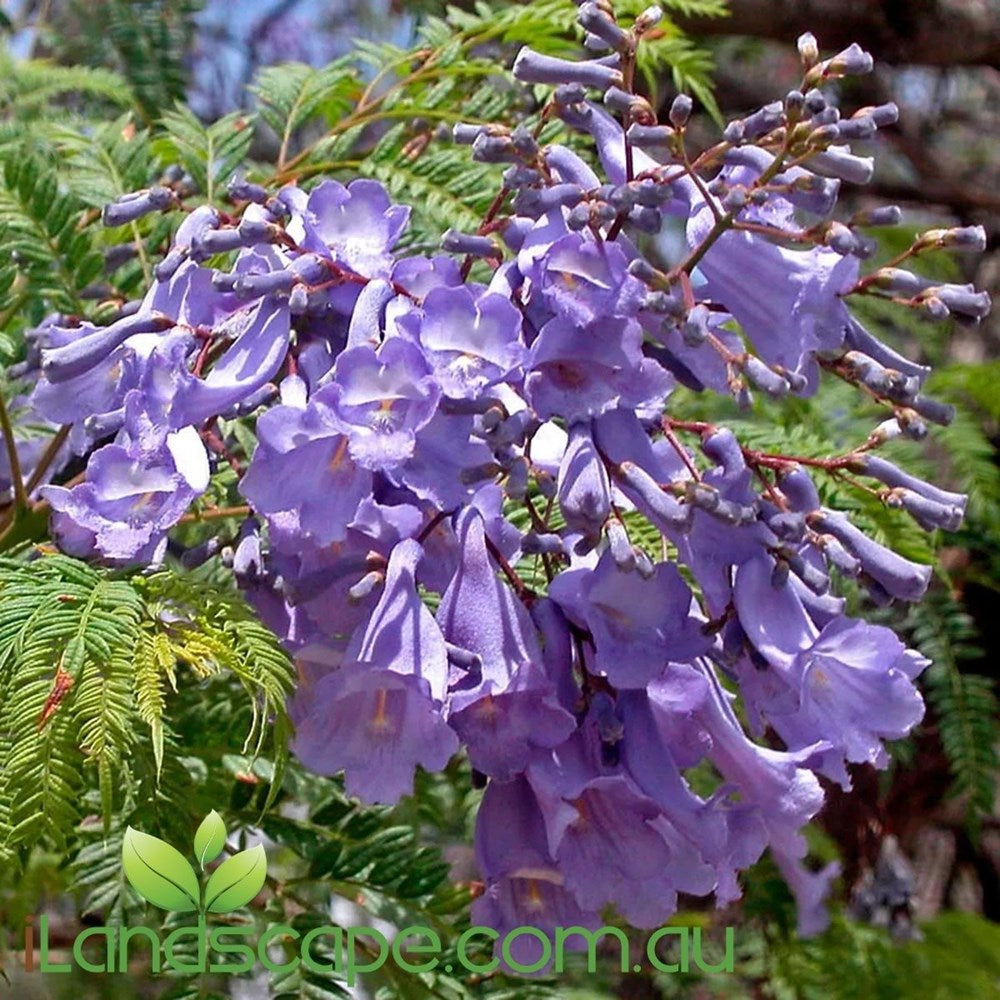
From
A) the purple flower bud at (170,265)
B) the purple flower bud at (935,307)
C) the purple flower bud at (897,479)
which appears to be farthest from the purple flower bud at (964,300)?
the purple flower bud at (170,265)

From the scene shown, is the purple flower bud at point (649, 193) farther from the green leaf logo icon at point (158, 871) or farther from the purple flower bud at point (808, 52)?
the green leaf logo icon at point (158, 871)

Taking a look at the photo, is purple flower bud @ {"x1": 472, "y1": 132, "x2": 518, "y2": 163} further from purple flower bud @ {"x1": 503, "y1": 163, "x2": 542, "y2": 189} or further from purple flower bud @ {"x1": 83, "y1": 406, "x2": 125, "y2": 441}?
purple flower bud @ {"x1": 83, "y1": 406, "x2": 125, "y2": 441}

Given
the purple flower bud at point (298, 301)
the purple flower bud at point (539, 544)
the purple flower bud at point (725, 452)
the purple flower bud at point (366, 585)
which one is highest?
the purple flower bud at point (298, 301)

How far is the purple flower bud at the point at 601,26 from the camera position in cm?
93

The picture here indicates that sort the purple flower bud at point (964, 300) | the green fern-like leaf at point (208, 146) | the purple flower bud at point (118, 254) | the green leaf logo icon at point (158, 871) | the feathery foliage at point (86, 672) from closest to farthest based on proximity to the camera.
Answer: the feathery foliage at point (86, 672) < the purple flower bud at point (964, 300) < the green leaf logo icon at point (158, 871) < the purple flower bud at point (118, 254) < the green fern-like leaf at point (208, 146)

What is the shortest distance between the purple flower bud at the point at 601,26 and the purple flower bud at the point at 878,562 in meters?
0.35

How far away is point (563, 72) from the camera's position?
3.19 feet

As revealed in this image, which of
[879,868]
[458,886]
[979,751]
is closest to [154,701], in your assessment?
[458,886]

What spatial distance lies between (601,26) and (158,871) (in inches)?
28.7

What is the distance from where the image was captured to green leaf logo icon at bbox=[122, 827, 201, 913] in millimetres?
1079

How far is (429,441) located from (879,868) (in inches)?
77.6

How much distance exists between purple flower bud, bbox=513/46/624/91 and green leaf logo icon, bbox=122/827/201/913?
0.64m

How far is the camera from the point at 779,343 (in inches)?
38.4

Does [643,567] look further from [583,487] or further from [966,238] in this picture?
[966,238]
